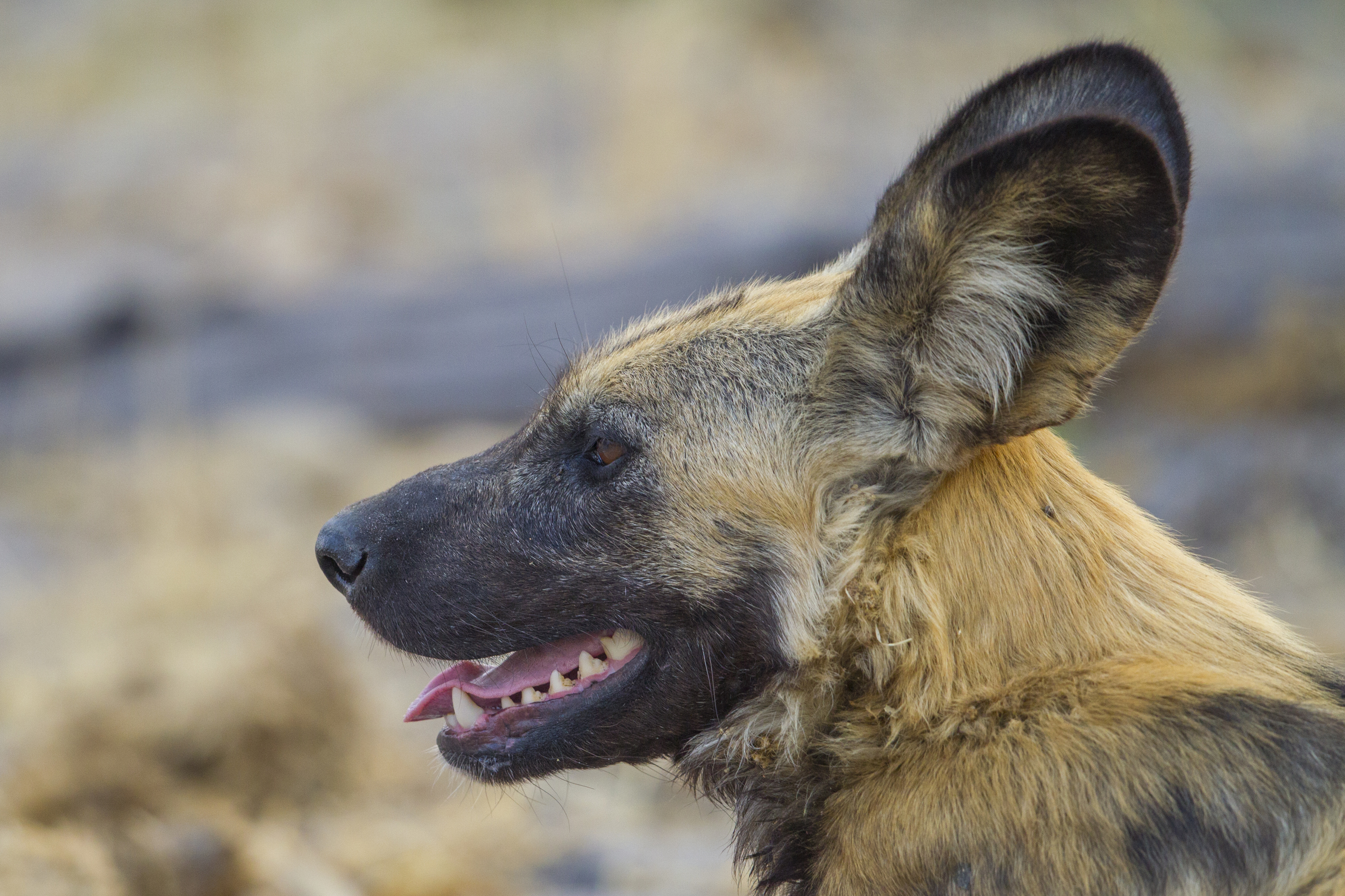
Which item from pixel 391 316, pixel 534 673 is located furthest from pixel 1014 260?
pixel 391 316

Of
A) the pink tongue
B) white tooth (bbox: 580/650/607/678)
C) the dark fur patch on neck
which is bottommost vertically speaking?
the dark fur patch on neck

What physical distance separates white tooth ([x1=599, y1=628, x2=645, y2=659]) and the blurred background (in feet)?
1.69

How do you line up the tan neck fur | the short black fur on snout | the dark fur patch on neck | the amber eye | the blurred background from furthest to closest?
the blurred background
the amber eye
the short black fur on snout
the dark fur patch on neck
the tan neck fur

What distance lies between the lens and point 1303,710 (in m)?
2.12

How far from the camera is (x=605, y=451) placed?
2.67m

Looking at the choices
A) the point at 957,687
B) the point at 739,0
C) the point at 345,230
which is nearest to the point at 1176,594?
the point at 957,687

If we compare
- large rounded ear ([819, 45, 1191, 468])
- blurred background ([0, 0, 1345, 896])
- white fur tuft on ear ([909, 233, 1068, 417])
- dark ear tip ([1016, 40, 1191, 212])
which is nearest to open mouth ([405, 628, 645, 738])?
blurred background ([0, 0, 1345, 896])

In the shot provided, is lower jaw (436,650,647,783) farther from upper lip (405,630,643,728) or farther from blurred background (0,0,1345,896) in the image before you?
blurred background (0,0,1345,896)

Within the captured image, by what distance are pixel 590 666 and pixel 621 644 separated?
82mm

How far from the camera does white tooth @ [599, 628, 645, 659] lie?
2623 millimetres

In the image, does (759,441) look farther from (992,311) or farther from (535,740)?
(535,740)

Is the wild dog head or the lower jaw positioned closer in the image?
the wild dog head

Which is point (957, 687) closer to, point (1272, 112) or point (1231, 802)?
point (1231, 802)

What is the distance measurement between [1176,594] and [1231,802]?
44 cm
